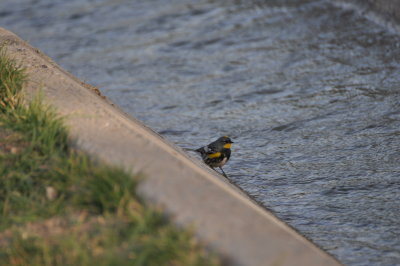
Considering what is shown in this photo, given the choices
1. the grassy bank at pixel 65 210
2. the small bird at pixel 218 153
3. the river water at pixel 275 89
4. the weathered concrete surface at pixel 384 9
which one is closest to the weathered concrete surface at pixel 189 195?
the grassy bank at pixel 65 210

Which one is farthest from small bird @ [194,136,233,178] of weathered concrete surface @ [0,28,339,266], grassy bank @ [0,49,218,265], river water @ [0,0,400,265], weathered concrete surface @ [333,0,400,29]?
weathered concrete surface @ [333,0,400,29]

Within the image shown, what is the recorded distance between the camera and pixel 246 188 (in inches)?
299

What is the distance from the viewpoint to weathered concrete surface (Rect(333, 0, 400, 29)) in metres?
12.7

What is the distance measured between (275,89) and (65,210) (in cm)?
680

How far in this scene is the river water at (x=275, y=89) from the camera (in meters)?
6.92

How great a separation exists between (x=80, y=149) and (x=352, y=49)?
26.7 ft

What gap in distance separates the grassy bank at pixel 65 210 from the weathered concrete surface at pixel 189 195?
0.44 feet

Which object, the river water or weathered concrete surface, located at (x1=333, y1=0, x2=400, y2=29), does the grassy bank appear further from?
weathered concrete surface, located at (x1=333, y1=0, x2=400, y2=29)

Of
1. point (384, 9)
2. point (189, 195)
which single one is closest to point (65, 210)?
point (189, 195)

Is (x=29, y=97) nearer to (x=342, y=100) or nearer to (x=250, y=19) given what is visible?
(x=342, y=100)

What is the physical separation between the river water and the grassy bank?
2194mm

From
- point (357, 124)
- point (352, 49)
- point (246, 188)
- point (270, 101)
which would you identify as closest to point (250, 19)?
point (352, 49)

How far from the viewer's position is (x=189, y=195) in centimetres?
455

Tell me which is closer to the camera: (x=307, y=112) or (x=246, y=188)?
(x=246, y=188)
